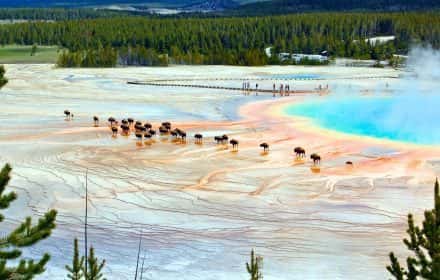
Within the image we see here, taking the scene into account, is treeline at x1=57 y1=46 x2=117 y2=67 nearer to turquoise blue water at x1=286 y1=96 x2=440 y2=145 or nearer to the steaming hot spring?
the steaming hot spring

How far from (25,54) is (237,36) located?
22.6m

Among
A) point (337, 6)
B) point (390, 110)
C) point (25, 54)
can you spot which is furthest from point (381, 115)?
point (337, 6)

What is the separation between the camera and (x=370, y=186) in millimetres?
22391

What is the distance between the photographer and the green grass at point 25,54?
256 ft

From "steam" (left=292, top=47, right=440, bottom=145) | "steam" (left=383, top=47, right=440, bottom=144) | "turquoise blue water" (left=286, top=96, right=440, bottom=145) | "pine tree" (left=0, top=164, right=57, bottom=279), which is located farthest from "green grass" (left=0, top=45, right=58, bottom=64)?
"pine tree" (left=0, top=164, right=57, bottom=279)

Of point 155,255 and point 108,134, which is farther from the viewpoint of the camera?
point 108,134

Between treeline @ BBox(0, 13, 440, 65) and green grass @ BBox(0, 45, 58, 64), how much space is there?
7.19 ft

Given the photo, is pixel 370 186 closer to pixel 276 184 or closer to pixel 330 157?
pixel 276 184

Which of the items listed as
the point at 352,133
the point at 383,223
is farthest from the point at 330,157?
the point at 383,223

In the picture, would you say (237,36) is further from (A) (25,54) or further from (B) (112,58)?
(A) (25,54)

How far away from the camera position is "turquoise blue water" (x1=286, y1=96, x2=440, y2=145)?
3251 centimetres

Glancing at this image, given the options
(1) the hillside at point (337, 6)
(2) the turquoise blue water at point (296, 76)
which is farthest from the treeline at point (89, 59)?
(1) the hillside at point (337, 6)

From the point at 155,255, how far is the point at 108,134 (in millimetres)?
15873

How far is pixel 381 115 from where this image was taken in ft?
128
